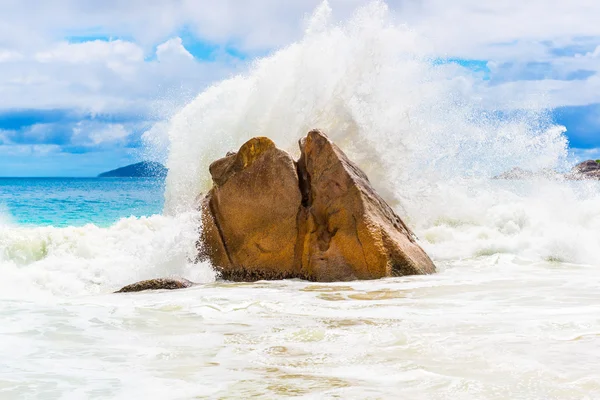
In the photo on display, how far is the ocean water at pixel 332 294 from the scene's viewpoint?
4191 mm

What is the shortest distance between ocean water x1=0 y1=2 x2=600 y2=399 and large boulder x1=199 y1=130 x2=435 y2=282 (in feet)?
1.16

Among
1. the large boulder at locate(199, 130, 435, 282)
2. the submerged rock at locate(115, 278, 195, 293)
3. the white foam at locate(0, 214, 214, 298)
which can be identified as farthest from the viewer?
the white foam at locate(0, 214, 214, 298)

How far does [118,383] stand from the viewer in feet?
13.7

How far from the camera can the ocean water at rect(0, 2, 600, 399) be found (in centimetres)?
419

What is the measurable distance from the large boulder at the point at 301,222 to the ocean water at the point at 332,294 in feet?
1.16

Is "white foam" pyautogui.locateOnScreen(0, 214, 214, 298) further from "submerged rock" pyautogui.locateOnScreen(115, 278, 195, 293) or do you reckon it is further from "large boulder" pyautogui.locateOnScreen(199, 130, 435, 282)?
"submerged rock" pyautogui.locateOnScreen(115, 278, 195, 293)

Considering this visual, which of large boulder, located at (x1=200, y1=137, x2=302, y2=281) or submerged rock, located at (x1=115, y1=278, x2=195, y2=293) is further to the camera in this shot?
large boulder, located at (x1=200, y1=137, x2=302, y2=281)

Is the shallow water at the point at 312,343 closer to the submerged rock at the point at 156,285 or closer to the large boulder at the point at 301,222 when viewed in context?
the submerged rock at the point at 156,285

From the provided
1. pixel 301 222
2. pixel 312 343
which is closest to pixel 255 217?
pixel 301 222

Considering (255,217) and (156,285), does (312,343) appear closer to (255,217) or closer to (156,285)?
(156,285)

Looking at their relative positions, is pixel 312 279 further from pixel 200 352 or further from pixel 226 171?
pixel 200 352

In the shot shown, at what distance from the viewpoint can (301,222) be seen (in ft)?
29.1

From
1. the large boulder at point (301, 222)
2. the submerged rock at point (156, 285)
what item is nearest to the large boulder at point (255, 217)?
the large boulder at point (301, 222)

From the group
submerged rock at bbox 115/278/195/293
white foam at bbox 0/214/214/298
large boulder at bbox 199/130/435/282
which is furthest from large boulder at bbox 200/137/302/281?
submerged rock at bbox 115/278/195/293
